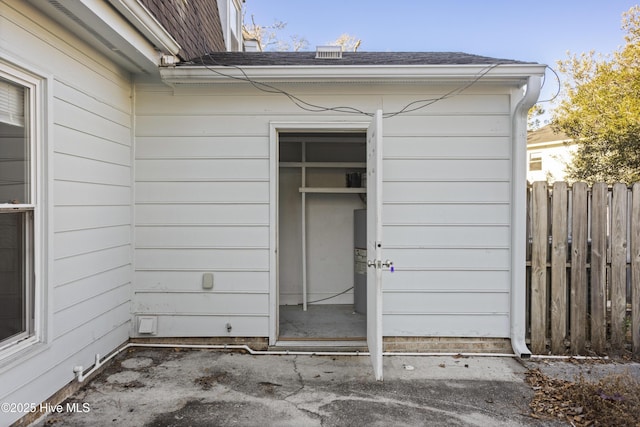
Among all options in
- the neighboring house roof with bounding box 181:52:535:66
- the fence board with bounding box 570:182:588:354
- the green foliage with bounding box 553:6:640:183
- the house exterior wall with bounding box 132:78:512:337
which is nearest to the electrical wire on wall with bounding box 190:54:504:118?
the house exterior wall with bounding box 132:78:512:337

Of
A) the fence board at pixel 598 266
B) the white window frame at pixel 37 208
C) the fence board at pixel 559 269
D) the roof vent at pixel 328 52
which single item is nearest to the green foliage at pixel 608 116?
the fence board at pixel 598 266

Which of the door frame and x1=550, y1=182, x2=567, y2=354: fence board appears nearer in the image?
x1=550, y1=182, x2=567, y2=354: fence board

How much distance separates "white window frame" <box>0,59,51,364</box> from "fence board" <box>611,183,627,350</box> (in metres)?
4.38

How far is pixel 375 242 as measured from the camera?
3.13 metres

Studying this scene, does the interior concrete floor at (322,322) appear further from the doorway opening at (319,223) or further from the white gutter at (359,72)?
the white gutter at (359,72)

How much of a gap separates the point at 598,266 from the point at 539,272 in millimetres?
512

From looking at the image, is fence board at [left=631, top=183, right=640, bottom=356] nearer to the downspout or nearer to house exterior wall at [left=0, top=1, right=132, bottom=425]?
the downspout

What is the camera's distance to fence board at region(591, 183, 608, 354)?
140 inches

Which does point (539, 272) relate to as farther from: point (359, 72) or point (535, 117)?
point (535, 117)

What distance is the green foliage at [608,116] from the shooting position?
684 centimetres

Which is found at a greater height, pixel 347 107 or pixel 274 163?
pixel 347 107

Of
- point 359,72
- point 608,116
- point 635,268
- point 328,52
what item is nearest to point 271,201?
point 359,72

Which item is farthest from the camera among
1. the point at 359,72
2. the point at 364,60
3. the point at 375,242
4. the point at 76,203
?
the point at 364,60

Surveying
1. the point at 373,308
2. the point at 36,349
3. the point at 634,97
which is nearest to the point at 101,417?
the point at 36,349
